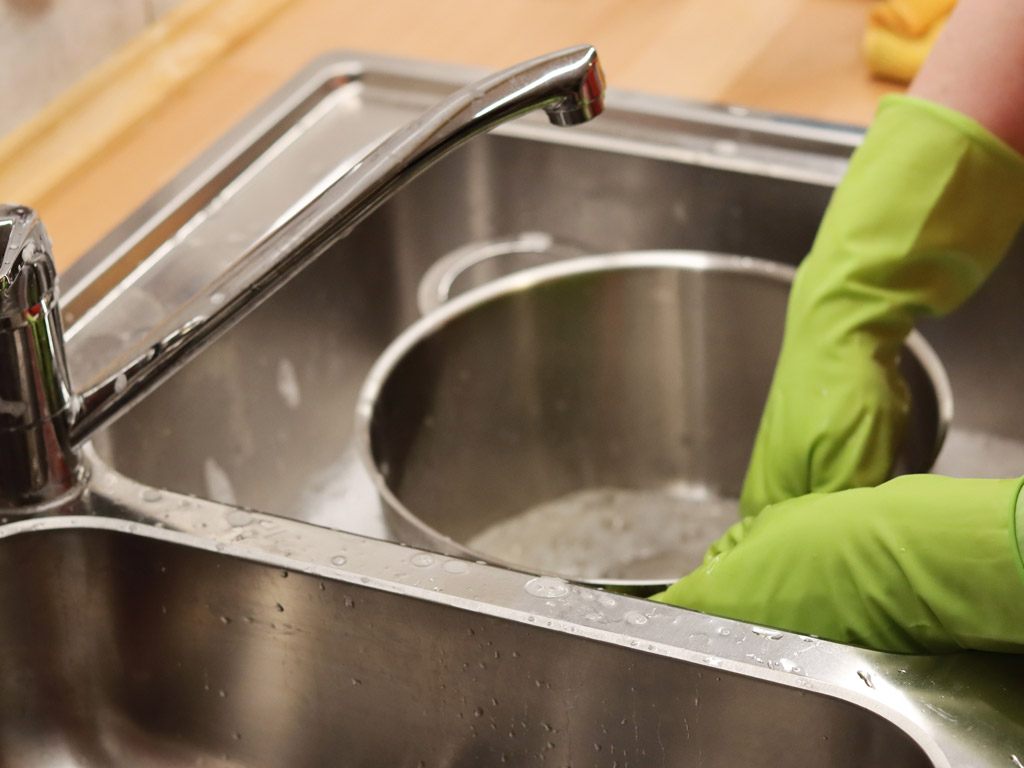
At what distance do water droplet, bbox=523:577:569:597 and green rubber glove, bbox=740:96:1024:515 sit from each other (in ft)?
0.80

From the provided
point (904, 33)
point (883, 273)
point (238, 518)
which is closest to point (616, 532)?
point (883, 273)

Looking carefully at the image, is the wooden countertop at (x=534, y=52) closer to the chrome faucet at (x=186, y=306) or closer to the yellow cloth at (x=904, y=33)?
the yellow cloth at (x=904, y=33)

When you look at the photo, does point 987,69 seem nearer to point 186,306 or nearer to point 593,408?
point 593,408

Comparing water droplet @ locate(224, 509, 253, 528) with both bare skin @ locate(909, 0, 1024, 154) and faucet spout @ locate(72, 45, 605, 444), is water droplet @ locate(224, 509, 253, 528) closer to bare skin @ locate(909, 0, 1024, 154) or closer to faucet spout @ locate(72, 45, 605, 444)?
faucet spout @ locate(72, 45, 605, 444)

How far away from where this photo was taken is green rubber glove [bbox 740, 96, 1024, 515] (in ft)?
2.89

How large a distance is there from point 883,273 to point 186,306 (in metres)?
0.46

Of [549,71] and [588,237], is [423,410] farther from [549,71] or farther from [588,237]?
[549,71]

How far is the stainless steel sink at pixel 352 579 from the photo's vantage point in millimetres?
655

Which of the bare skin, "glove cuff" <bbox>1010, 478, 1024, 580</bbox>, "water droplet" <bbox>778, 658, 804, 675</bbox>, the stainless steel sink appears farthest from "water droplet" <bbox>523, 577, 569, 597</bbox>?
the bare skin

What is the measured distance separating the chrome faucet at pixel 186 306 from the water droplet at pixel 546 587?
201mm

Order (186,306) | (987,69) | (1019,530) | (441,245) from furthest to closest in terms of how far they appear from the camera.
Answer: (441,245)
(987,69)
(186,306)
(1019,530)

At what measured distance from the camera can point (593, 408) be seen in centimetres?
112

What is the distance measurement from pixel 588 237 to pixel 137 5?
464 millimetres

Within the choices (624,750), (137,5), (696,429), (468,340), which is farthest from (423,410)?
(137,5)
